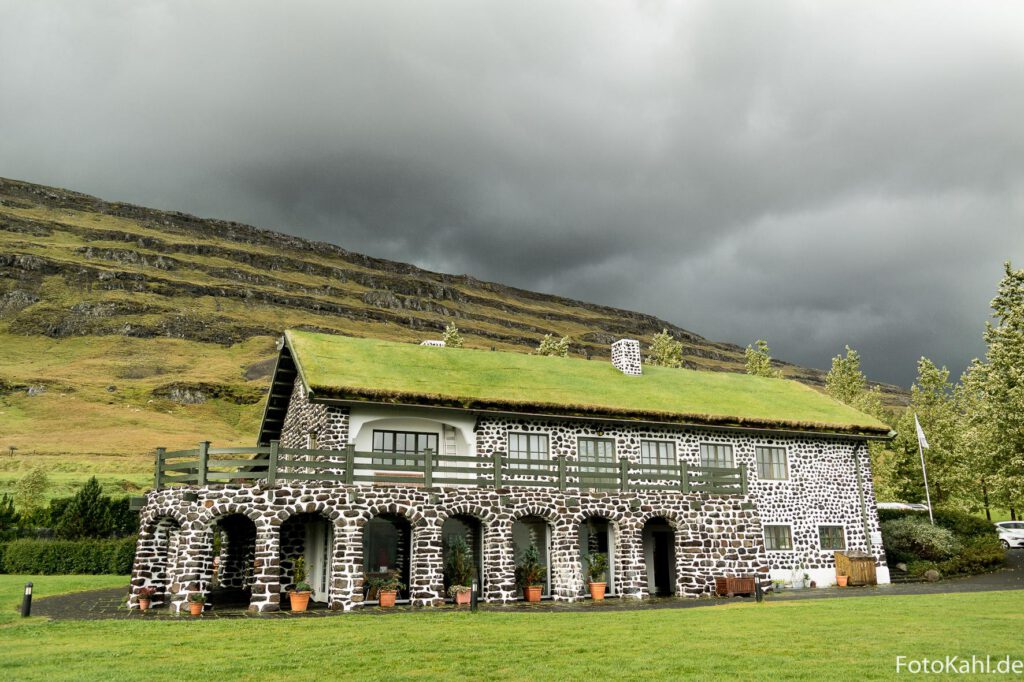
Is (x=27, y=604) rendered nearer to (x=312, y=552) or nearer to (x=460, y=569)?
(x=312, y=552)

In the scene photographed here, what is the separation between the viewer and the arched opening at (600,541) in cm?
2252

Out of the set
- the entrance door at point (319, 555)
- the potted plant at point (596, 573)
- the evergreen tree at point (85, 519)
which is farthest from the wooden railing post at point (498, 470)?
the evergreen tree at point (85, 519)

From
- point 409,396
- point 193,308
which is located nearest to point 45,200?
point 193,308

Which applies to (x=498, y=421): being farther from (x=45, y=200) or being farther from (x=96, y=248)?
(x=45, y=200)

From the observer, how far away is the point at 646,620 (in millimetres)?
15289

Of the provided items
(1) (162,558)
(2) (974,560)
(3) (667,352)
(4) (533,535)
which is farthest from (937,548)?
(3) (667,352)

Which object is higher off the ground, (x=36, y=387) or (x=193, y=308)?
(x=193, y=308)

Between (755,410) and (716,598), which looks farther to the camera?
(755,410)

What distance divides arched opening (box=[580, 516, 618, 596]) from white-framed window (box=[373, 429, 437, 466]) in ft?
18.0

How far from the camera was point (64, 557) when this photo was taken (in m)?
32.3

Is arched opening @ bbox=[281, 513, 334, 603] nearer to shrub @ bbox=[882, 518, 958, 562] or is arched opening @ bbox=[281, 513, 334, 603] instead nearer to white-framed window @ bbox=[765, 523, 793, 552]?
white-framed window @ bbox=[765, 523, 793, 552]

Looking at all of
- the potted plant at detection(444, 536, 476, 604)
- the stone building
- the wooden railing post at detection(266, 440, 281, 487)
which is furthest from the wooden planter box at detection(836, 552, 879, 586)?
the wooden railing post at detection(266, 440, 281, 487)

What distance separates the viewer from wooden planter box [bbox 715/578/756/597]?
21.2 metres

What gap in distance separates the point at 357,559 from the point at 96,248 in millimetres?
167608
